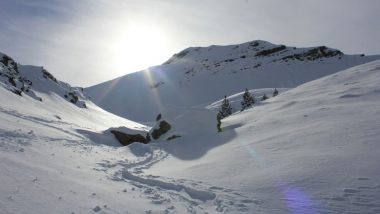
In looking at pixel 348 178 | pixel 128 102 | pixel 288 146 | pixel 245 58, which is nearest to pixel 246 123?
→ pixel 288 146

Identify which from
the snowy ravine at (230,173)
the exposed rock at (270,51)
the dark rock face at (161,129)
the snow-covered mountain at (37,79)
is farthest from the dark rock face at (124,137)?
the exposed rock at (270,51)

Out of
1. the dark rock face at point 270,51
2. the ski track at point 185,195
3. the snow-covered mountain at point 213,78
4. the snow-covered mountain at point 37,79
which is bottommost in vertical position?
the ski track at point 185,195

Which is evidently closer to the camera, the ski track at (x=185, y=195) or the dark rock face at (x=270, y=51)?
the ski track at (x=185, y=195)

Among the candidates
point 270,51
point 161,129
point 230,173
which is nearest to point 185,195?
point 230,173

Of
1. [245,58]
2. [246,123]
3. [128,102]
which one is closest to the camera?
[246,123]

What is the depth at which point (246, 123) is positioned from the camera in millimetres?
21625

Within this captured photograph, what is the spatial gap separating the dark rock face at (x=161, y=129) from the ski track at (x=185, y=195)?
12.3 metres

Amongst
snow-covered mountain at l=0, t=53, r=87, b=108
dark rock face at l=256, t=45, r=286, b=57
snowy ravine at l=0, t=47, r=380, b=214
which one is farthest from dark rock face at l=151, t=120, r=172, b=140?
dark rock face at l=256, t=45, r=286, b=57

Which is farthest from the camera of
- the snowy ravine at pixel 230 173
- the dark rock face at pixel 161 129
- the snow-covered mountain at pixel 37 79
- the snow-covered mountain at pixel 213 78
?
the snow-covered mountain at pixel 213 78

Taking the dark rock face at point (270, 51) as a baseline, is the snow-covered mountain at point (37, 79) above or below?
below

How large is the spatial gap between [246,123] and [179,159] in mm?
6826

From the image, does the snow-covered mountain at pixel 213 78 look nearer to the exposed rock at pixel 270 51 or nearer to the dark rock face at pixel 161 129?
the exposed rock at pixel 270 51

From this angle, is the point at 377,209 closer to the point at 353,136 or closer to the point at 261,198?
the point at 261,198

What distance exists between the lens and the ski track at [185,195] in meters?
8.05
